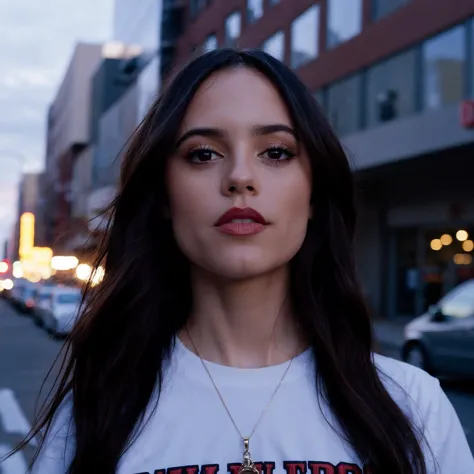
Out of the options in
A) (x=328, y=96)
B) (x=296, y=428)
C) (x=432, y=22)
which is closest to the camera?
(x=296, y=428)

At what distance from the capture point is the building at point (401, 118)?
19.8 meters

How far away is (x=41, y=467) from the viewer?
174 centimetres

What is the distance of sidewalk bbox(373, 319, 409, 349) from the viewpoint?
17841 mm

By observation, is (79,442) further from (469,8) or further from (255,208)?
(469,8)

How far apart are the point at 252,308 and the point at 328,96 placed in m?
24.5

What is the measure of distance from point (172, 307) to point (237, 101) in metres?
0.53

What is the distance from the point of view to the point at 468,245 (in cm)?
2194

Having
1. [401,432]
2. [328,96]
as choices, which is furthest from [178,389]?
[328,96]

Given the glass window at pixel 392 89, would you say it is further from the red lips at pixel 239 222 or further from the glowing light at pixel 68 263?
the red lips at pixel 239 222

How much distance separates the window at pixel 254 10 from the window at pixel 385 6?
8.25 m

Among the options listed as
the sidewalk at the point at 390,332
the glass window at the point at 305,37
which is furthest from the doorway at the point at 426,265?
the glass window at the point at 305,37

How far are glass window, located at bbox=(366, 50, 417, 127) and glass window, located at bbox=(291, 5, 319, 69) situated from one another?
3800mm

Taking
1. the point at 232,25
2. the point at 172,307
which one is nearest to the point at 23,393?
the point at 172,307

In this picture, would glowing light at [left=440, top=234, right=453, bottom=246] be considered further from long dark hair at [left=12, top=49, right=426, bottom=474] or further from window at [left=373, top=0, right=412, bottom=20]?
long dark hair at [left=12, top=49, right=426, bottom=474]
